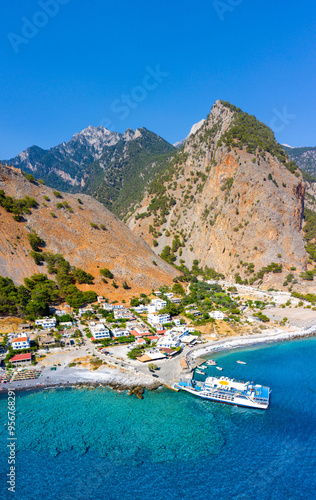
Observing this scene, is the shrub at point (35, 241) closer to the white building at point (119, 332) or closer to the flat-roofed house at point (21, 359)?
the white building at point (119, 332)

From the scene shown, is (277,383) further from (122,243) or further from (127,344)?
(122,243)

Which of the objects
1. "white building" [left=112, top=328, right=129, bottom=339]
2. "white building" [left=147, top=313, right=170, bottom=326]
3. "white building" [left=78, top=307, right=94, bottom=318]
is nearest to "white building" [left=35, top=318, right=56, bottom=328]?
"white building" [left=78, top=307, right=94, bottom=318]

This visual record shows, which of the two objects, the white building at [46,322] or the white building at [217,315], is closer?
the white building at [46,322]

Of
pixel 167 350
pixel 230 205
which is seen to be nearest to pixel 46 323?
pixel 167 350

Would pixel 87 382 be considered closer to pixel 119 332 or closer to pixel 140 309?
pixel 119 332

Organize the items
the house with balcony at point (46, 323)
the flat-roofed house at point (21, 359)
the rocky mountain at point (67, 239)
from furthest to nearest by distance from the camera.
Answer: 1. the rocky mountain at point (67, 239)
2. the house with balcony at point (46, 323)
3. the flat-roofed house at point (21, 359)

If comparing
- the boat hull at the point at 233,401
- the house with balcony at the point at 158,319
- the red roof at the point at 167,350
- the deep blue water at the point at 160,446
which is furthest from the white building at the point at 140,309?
the deep blue water at the point at 160,446

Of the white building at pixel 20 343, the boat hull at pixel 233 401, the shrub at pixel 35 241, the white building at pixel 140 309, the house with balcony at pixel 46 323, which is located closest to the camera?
the boat hull at pixel 233 401
